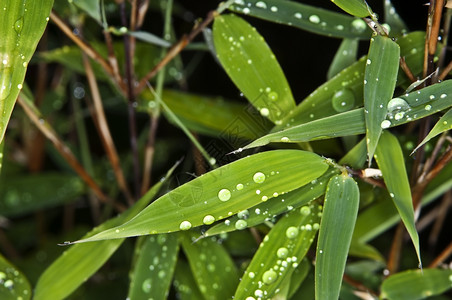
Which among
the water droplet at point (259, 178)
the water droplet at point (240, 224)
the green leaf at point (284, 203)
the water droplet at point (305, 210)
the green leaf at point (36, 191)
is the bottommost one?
the green leaf at point (36, 191)

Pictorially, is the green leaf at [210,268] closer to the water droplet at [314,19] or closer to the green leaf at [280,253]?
the green leaf at [280,253]

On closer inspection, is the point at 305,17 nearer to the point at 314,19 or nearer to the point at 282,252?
the point at 314,19

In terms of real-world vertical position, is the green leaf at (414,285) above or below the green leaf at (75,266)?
below

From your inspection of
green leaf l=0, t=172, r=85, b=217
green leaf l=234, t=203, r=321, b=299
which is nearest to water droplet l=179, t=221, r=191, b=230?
green leaf l=234, t=203, r=321, b=299

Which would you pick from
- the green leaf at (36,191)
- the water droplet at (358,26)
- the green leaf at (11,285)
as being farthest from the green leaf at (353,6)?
the green leaf at (36,191)

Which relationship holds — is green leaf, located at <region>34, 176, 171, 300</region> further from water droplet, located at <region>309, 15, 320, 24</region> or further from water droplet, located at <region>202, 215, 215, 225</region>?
water droplet, located at <region>309, 15, 320, 24</region>

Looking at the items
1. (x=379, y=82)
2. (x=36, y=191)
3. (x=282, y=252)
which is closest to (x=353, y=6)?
(x=379, y=82)
